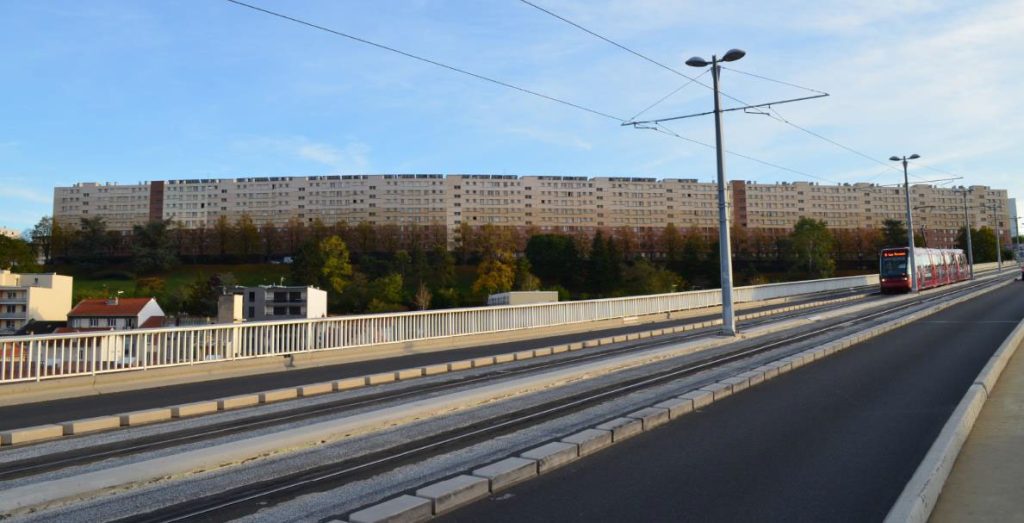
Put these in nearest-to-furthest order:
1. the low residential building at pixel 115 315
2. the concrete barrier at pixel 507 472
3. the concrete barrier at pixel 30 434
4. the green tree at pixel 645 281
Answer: the concrete barrier at pixel 507 472
the concrete barrier at pixel 30 434
the low residential building at pixel 115 315
the green tree at pixel 645 281

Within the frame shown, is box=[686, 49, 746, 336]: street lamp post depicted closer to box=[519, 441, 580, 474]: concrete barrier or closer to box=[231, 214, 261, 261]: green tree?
box=[519, 441, 580, 474]: concrete barrier

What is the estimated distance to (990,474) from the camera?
6.47 metres

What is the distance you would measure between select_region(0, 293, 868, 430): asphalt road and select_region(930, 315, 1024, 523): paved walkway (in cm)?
1109

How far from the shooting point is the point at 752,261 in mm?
145000

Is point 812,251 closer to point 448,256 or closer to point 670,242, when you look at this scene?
point 670,242

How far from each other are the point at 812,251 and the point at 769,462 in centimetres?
11264

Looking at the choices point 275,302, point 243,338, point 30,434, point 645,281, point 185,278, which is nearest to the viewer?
point 30,434

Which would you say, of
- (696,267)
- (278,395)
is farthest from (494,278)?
(278,395)

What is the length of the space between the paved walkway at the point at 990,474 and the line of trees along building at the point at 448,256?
7433 centimetres

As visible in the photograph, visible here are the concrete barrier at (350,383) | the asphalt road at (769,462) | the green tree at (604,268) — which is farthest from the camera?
the green tree at (604,268)

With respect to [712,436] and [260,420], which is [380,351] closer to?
[260,420]

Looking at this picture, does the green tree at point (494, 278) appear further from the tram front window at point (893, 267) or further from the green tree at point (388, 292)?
the tram front window at point (893, 267)

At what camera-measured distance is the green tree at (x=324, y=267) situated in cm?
10072

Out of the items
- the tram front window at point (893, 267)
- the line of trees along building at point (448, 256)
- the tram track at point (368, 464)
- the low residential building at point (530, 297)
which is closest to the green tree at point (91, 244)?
the line of trees along building at point (448, 256)
